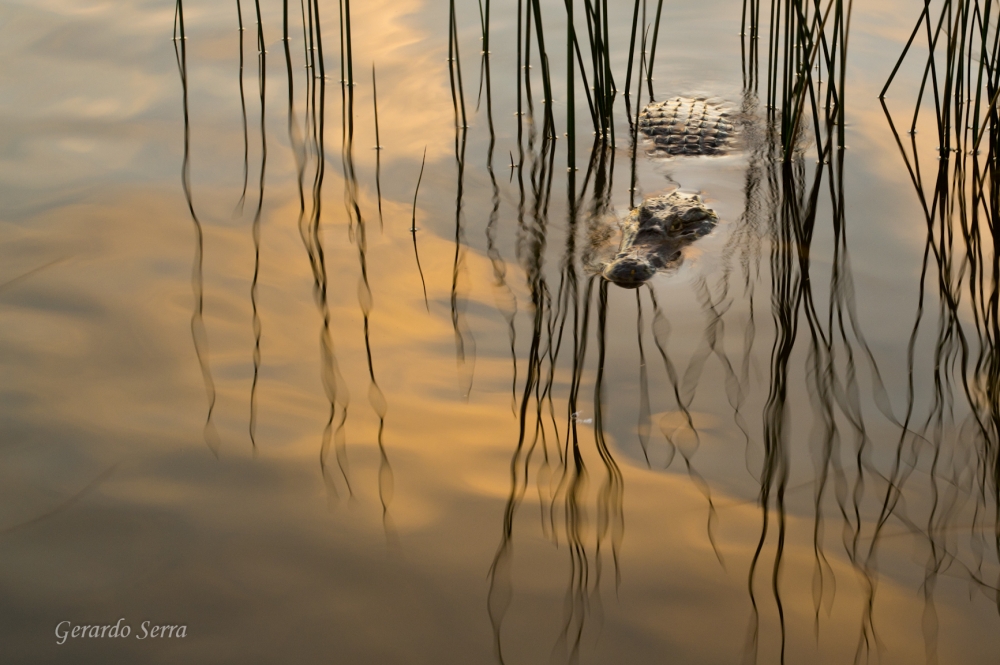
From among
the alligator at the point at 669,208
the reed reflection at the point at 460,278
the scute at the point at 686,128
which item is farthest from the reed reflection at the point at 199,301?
the scute at the point at 686,128

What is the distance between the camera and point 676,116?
338 cm

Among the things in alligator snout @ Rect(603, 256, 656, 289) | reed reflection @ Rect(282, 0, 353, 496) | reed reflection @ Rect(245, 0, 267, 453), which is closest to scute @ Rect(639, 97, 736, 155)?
alligator snout @ Rect(603, 256, 656, 289)

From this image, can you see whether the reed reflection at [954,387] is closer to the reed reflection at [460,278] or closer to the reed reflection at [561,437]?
the reed reflection at [561,437]

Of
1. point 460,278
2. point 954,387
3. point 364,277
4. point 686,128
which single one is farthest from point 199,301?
point 686,128

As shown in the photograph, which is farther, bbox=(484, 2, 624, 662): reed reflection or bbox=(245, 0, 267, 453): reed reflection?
bbox=(245, 0, 267, 453): reed reflection

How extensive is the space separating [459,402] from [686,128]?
1893mm

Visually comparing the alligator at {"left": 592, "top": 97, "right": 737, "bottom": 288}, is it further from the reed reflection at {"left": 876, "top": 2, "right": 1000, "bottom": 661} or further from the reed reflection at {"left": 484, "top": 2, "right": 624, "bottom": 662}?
the reed reflection at {"left": 876, "top": 2, "right": 1000, "bottom": 661}

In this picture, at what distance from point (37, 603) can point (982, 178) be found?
2.74 meters

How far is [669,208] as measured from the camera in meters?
2.72

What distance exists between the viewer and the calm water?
140 cm

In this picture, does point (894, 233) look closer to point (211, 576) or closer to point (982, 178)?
point (982, 178)

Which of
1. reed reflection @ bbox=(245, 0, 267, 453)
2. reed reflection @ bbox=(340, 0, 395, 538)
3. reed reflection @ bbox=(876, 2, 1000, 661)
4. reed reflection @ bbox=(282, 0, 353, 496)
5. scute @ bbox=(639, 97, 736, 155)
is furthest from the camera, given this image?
scute @ bbox=(639, 97, 736, 155)

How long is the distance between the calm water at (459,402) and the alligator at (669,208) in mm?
66

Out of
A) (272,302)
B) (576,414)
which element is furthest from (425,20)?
(576,414)
